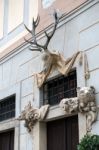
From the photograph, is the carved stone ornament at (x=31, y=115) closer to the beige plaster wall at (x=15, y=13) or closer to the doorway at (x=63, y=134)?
the doorway at (x=63, y=134)

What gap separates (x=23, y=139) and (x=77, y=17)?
3.50 m

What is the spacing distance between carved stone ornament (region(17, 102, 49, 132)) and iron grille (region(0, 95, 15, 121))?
1477 millimetres

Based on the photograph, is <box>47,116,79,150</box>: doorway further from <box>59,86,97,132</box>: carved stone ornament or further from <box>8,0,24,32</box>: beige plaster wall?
<box>8,0,24,32</box>: beige plaster wall

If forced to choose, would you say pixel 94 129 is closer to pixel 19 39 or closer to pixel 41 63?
pixel 41 63

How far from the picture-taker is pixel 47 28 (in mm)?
11203

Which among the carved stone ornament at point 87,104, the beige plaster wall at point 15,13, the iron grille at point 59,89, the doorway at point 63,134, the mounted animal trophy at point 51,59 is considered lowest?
the doorway at point 63,134

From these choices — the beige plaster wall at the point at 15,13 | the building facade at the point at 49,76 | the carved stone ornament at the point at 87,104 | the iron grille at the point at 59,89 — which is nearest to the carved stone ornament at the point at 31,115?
the building facade at the point at 49,76

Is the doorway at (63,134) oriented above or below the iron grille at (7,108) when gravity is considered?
below

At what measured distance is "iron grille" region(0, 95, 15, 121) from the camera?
12.9 meters

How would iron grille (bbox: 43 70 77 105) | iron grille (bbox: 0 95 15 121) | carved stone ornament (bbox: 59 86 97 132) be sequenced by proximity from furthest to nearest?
iron grille (bbox: 0 95 15 121)
iron grille (bbox: 43 70 77 105)
carved stone ornament (bbox: 59 86 97 132)

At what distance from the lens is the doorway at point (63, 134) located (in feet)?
32.8

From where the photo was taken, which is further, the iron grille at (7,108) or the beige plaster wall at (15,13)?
the beige plaster wall at (15,13)

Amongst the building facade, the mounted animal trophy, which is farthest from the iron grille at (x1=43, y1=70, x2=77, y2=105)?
the mounted animal trophy

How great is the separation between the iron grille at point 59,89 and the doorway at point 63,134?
52cm
